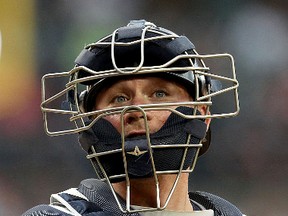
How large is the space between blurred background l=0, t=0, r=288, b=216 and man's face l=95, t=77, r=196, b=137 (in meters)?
1.35

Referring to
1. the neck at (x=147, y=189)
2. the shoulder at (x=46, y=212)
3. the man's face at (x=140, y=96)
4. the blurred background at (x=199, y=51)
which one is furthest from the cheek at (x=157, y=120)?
the blurred background at (x=199, y=51)

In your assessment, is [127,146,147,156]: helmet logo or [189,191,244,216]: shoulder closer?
[127,146,147,156]: helmet logo

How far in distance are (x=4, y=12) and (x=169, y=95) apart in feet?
5.75

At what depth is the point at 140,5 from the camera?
3283 mm

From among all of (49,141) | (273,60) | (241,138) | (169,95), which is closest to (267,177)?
(241,138)

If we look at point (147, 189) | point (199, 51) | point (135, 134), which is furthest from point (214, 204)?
point (199, 51)

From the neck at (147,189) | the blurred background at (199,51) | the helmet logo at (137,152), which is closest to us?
the helmet logo at (137,152)

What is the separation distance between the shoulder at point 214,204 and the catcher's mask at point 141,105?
0.17m

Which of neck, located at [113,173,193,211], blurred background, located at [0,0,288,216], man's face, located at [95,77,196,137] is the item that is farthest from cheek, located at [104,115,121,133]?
blurred background, located at [0,0,288,216]

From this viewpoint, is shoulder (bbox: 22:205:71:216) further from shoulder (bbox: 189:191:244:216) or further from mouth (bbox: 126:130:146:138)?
shoulder (bbox: 189:191:244:216)

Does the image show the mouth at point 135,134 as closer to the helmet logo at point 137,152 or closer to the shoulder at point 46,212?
the helmet logo at point 137,152

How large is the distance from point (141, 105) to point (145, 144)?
7cm

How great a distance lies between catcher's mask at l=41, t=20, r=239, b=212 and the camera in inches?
55.7

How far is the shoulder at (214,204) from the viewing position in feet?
5.39
